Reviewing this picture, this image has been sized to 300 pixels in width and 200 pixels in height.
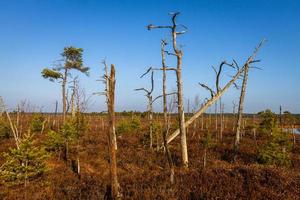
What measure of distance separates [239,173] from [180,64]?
17.9 feet

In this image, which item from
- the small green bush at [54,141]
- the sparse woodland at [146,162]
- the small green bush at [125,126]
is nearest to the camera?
the sparse woodland at [146,162]

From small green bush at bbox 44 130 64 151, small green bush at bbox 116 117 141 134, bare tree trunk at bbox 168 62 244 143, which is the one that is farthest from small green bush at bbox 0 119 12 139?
bare tree trunk at bbox 168 62 244 143

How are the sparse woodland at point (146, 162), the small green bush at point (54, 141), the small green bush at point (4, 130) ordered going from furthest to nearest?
the small green bush at point (4, 130)
the small green bush at point (54, 141)
the sparse woodland at point (146, 162)

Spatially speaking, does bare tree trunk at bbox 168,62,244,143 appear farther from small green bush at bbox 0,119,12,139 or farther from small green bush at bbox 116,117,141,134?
small green bush at bbox 0,119,12,139

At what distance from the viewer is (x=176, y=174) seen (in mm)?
9617

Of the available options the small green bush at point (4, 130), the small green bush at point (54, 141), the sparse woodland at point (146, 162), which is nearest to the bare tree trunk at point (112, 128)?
the sparse woodland at point (146, 162)

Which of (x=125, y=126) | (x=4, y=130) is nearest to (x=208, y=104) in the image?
(x=125, y=126)

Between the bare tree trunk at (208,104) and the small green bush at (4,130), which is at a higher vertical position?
the bare tree trunk at (208,104)

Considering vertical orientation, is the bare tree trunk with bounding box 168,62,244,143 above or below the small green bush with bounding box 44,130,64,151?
above

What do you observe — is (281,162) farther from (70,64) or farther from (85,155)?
(70,64)

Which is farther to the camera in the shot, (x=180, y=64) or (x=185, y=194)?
(x=180, y=64)

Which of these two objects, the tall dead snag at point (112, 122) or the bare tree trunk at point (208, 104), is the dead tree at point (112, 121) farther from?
the bare tree trunk at point (208, 104)

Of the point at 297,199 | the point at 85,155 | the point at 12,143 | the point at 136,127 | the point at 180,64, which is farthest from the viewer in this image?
the point at 136,127

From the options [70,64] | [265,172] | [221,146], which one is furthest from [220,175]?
[70,64]
